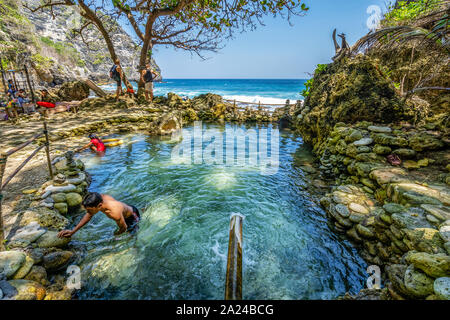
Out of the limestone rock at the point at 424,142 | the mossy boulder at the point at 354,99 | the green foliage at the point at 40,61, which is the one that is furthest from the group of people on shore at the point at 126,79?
the green foliage at the point at 40,61

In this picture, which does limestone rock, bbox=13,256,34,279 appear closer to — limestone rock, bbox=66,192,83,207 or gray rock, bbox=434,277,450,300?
limestone rock, bbox=66,192,83,207

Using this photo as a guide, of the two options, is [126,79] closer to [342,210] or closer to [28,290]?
[28,290]

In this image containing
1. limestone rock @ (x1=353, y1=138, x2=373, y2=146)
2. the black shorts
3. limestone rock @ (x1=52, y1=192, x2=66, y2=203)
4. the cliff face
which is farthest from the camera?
the cliff face

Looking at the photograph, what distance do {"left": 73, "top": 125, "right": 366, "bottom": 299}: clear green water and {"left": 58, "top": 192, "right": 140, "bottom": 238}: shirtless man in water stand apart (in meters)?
0.24

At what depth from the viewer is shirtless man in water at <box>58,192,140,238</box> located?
3.19 m

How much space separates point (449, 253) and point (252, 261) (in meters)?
2.62

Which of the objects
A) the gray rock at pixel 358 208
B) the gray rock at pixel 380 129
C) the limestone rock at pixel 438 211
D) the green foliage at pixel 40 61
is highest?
the green foliage at pixel 40 61

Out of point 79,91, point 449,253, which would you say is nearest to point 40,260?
point 449,253

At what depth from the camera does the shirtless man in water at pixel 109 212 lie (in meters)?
3.19

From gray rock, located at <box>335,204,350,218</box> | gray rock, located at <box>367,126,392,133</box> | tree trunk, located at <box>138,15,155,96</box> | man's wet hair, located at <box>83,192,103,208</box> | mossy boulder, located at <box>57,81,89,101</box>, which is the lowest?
gray rock, located at <box>335,204,350,218</box>

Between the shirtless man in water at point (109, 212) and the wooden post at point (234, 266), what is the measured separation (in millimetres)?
2475

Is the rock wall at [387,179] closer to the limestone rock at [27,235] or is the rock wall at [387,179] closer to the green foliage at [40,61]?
the limestone rock at [27,235]

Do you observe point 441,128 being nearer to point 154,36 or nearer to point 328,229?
point 328,229

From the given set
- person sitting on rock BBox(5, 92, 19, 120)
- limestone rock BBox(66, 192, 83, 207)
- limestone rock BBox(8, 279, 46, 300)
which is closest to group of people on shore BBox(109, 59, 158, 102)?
person sitting on rock BBox(5, 92, 19, 120)
